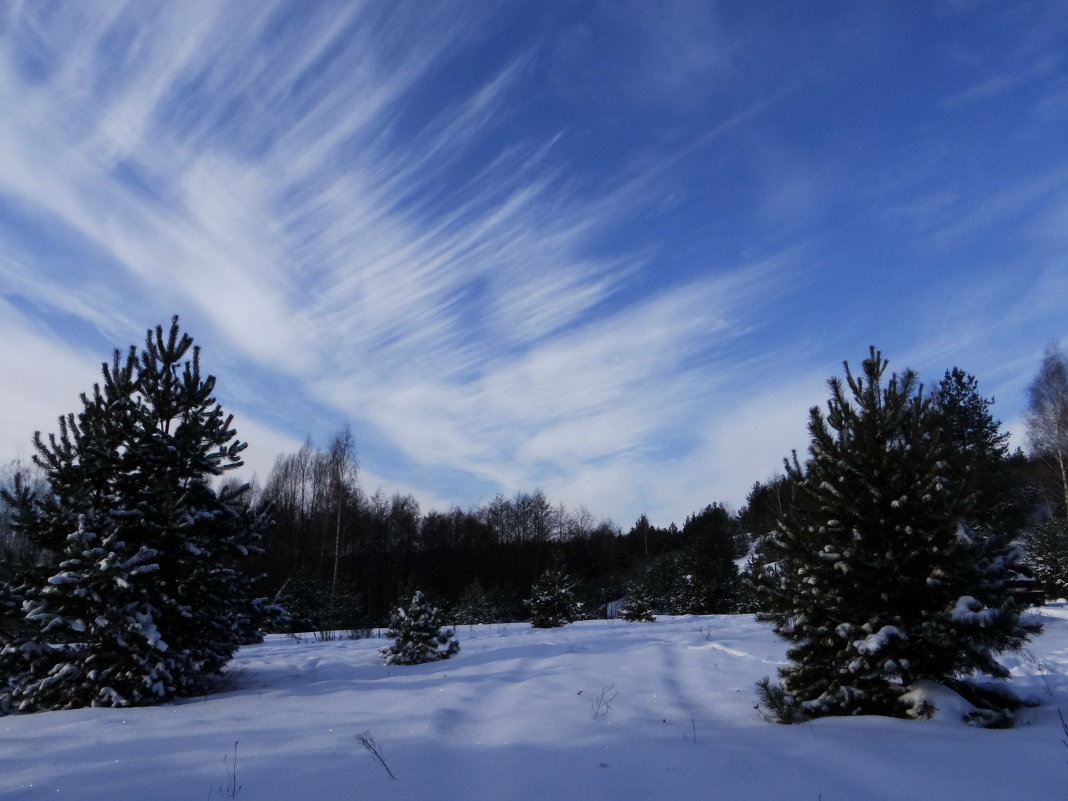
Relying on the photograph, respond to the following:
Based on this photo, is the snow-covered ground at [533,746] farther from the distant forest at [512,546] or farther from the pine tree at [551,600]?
the pine tree at [551,600]

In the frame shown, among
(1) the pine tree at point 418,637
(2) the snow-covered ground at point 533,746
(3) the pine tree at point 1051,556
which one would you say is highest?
(3) the pine tree at point 1051,556

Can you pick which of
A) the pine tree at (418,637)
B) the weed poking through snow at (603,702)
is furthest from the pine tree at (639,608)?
the weed poking through snow at (603,702)

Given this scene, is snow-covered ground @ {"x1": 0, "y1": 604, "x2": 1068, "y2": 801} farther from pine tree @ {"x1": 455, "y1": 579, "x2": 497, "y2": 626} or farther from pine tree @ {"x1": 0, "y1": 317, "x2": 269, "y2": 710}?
pine tree @ {"x1": 455, "y1": 579, "x2": 497, "y2": 626}

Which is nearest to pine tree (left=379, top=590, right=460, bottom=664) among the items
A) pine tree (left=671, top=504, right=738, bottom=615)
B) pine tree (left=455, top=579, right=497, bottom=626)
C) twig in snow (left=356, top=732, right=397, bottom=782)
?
twig in snow (left=356, top=732, right=397, bottom=782)

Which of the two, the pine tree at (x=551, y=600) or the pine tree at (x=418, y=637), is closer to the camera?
the pine tree at (x=418, y=637)

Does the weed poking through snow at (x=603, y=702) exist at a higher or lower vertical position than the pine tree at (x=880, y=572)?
lower

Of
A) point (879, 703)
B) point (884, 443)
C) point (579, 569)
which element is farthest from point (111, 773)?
point (579, 569)

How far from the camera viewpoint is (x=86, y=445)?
8.33 meters

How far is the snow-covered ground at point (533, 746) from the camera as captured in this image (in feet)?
12.5

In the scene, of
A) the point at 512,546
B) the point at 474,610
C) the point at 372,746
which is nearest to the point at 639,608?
the point at 474,610

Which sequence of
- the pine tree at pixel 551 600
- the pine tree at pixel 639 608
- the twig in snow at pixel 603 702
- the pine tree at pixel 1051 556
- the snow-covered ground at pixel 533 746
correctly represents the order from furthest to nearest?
the pine tree at pixel 1051 556
the pine tree at pixel 639 608
the pine tree at pixel 551 600
the twig in snow at pixel 603 702
the snow-covered ground at pixel 533 746

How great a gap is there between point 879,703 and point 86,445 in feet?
31.9

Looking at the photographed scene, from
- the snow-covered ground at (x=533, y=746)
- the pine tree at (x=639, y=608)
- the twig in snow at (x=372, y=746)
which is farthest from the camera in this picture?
the pine tree at (x=639, y=608)

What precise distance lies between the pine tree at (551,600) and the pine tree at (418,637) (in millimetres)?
7478
